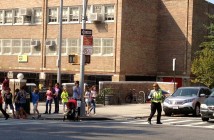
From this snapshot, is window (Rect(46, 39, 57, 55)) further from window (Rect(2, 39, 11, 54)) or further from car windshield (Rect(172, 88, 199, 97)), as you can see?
car windshield (Rect(172, 88, 199, 97))

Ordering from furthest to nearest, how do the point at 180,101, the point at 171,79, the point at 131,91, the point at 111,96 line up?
the point at 171,79 < the point at 131,91 < the point at 111,96 < the point at 180,101

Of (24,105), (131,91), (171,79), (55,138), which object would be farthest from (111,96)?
(55,138)

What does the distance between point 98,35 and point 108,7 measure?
2.62 m

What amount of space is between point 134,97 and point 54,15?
42.9 feet

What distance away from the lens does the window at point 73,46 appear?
45000 millimetres

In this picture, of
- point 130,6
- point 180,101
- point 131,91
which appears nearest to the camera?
point 180,101

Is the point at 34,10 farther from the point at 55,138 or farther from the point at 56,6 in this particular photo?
the point at 55,138

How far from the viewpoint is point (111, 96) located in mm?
34469


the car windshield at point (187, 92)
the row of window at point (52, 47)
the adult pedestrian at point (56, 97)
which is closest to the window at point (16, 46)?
the row of window at point (52, 47)

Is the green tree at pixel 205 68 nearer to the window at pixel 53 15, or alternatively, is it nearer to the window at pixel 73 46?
the window at pixel 73 46

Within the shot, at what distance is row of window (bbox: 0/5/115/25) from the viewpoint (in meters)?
43.8

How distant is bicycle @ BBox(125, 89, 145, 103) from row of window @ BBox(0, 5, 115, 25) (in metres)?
7.95

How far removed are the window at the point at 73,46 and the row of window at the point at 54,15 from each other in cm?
183

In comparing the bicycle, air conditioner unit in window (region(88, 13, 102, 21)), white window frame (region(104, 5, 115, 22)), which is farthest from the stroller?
white window frame (region(104, 5, 115, 22))
